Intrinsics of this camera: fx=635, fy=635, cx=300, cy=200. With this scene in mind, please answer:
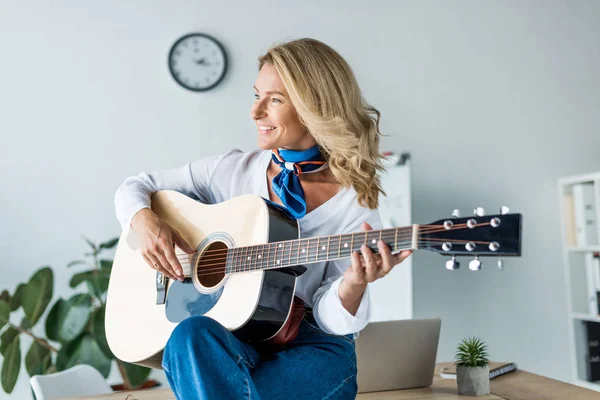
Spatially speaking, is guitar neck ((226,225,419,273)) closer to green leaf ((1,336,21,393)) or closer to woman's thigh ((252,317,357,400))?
woman's thigh ((252,317,357,400))

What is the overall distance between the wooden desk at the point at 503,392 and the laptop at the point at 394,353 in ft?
0.10

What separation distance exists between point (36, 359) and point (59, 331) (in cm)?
15

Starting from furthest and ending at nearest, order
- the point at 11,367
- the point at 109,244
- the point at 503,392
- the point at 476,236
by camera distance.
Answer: the point at 109,244
the point at 11,367
the point at 503,392
the point at 476,236

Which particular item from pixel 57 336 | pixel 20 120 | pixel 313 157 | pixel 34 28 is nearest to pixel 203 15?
pixel 34 28

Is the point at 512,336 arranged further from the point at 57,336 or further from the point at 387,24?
the point at 57,336

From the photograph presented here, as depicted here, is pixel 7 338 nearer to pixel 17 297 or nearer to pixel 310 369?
pixel 17 297

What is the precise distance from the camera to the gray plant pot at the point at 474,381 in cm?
161

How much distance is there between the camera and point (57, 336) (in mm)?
2598

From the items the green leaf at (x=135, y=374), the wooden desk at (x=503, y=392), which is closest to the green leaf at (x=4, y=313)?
the green leaf at (x=135, y=374)

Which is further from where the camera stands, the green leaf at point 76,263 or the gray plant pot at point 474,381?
the green leaf at point 76,263

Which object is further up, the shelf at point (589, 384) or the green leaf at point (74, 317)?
the green leaf at point (74, 317)

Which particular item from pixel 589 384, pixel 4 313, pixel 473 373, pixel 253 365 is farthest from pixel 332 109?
pixel 589 384

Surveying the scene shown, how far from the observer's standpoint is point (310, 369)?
137 centimetres

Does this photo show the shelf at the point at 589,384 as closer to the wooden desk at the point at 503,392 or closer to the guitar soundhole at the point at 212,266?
the wooden desk at the point at 503,392
